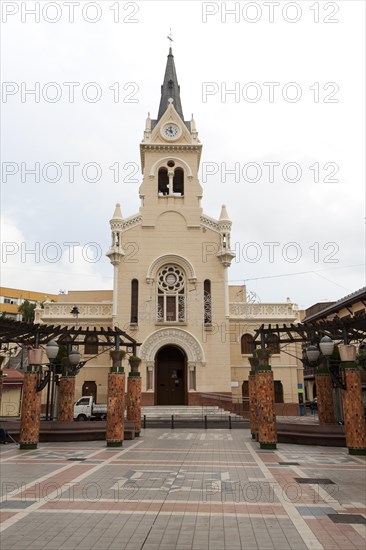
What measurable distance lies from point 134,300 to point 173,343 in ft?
14.8

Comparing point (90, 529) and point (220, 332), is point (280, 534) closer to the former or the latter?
point (90, 529)

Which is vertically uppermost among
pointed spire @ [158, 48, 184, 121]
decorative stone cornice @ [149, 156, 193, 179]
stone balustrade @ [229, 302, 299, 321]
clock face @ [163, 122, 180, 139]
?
pointed spire @ [158, 48, 184, 121]

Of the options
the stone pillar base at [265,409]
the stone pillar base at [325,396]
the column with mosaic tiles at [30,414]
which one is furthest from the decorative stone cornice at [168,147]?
the column with mosaic tiles at [30,414]

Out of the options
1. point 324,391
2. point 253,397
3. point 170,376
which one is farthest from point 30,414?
point 170,376

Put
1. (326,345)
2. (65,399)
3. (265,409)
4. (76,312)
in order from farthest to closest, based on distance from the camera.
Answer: (76,312) → (65,399) → (265,409) → (326,345)

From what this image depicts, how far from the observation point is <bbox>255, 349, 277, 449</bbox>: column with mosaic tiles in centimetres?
1598

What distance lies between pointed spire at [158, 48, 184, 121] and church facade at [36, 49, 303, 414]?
5384 mm

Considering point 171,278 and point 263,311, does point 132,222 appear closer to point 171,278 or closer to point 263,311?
point 171,278

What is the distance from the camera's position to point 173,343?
33.6 meters

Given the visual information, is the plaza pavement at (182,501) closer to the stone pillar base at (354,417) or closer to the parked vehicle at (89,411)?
the stone pillar base at (354,417)

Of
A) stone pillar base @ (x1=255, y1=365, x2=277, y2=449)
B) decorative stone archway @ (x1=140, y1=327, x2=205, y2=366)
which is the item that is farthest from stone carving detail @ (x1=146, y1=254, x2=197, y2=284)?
stone pillar base @ (x1=255, y1=365, x2=277, y2=449)

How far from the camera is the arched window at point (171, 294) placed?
34.7m

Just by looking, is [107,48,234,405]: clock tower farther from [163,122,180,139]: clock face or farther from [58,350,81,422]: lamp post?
[58,350,81,422]: lamp post

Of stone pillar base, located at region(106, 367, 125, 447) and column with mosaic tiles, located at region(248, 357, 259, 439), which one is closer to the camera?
stone pillar base, located at region(106, 367, 125, 447)
